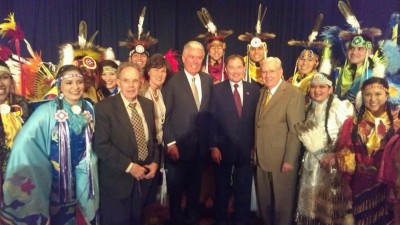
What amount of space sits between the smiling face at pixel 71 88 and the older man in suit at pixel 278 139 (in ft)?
4.79

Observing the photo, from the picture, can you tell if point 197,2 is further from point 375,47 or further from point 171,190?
point 171,190

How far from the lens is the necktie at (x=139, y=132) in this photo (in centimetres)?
253

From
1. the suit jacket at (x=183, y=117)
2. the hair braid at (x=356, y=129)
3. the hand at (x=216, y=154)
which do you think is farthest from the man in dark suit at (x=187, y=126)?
the hair braid at (x=356, y=129)

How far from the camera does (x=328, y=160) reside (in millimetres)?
2840

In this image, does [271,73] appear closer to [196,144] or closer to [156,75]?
[196,144]

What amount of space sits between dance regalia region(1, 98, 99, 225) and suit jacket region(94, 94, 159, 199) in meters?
0.11

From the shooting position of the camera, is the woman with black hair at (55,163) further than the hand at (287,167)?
No

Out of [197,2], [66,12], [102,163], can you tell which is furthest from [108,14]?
[102,163]

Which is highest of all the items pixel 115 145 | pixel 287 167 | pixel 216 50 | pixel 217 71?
pixel 216 50

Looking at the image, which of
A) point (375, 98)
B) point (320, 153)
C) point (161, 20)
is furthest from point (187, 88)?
point (161, 20)

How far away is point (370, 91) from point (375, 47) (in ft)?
5.18

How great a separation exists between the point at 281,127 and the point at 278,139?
0.10 meters

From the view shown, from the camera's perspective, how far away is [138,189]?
259cm

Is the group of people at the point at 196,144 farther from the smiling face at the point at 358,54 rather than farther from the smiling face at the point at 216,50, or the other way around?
the smiling face at the point at 216,50
